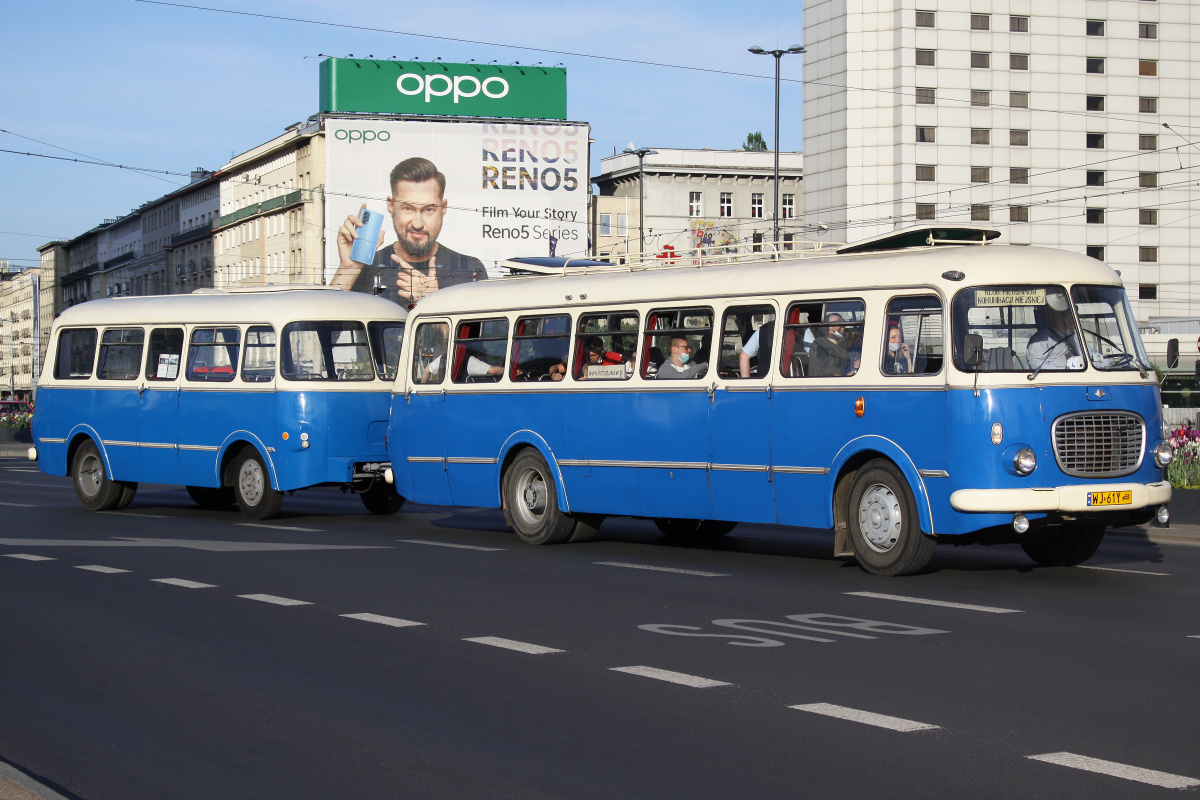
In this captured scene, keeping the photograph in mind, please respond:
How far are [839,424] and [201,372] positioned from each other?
10.3 meters

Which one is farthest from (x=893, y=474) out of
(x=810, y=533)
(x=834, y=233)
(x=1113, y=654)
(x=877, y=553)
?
(x=834, y=233)

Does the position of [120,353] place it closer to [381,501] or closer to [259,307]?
[259,307]

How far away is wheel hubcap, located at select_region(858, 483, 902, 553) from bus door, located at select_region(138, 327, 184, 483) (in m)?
10.9

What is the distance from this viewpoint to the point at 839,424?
13.5 m

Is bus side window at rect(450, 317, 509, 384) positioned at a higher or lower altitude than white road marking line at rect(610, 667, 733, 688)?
higher

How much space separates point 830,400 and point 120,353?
12.3 meters

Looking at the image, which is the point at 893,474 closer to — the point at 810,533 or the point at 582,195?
the point at 810,533

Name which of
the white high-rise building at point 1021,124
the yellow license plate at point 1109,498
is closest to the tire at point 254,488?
the yellow license plate at point 1109,498

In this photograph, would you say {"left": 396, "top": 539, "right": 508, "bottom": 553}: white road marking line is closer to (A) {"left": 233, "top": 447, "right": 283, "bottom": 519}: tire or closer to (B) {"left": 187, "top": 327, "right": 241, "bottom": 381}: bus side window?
(A) {"left": 233, "top": 447, "right": 283, "bottom": 519}: tire

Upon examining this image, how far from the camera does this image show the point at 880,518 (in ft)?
43.2

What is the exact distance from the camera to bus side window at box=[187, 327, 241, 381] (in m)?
20.6

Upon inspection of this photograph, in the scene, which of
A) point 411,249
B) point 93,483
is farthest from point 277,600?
point 411,249

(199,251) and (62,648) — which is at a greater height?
(199,251)

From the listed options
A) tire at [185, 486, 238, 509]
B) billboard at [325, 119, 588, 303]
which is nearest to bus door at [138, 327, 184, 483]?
tire at [185, 486, 238, 509]
